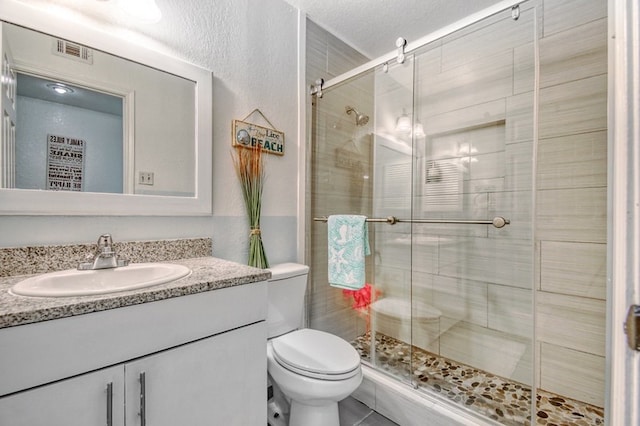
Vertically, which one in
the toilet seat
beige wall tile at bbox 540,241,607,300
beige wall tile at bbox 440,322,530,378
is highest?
beige wall tile at bbox 540,241,607,300

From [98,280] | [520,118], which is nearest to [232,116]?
[98,280]

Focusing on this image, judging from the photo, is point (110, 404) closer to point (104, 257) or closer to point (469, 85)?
point (104, 257)

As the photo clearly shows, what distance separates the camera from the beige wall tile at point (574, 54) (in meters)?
1.50

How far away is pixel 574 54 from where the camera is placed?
1572 millimetres

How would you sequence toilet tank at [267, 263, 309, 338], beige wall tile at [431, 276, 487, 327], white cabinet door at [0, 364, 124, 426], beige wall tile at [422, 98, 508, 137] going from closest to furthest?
white cabinet door at [0, 364, 124, 426]
toilet tank at [267, 263, 309, 338]
beige wall tile at [422, 98, 508, 137]
beige wall tile at [431, 276, 487, 327]

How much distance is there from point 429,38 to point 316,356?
1744 mm

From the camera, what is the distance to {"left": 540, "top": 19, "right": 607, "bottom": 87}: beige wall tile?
150 cm

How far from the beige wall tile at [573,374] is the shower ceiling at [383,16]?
210cm

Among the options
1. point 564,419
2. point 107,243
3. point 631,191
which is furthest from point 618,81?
point 564,419

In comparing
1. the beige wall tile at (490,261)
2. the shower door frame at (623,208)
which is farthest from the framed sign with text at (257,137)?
the shower door frame at (623,208)

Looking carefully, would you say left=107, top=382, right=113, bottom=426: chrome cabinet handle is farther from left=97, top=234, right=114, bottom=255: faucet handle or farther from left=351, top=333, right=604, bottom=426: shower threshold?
left=351, top=333, right=604, bottom=426: shower threshold

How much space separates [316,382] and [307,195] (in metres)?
1.14

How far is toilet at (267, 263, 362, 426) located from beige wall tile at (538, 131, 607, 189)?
4.81ft

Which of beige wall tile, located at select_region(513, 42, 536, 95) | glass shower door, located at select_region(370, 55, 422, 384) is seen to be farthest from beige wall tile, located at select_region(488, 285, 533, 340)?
beige wall tile, located at select_region(513, 42, 536, 95)
